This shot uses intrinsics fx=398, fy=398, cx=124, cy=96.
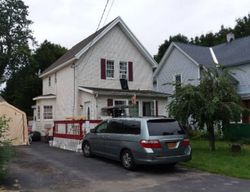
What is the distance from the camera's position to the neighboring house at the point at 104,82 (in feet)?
84.1

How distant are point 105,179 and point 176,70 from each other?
23.7 meters

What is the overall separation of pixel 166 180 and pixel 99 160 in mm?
4696

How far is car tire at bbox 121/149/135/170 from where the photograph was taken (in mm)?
13163

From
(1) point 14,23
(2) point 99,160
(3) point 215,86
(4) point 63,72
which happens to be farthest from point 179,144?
(1) point 14,23

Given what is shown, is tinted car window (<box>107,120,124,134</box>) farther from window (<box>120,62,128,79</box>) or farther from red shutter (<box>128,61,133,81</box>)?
red shutter (<box>128,61,133,81</box>)

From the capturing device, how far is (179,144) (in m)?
13.1

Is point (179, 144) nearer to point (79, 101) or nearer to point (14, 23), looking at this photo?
point (79, 101)

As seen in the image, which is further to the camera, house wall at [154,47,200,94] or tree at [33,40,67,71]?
tree at [33,40,67,71]

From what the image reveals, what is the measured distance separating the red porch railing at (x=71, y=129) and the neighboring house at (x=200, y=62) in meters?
10.3

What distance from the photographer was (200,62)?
3164 cm

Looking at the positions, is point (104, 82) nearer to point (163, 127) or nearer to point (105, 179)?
point (163, 127)

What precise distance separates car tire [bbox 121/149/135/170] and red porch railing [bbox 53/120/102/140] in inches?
227

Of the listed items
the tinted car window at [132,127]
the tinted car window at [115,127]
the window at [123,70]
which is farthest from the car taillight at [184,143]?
the window at [123,70]

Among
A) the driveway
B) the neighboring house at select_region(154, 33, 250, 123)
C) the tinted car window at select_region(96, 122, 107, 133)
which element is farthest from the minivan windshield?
the neighboring house at select_region(154, 33, 250, 123)
